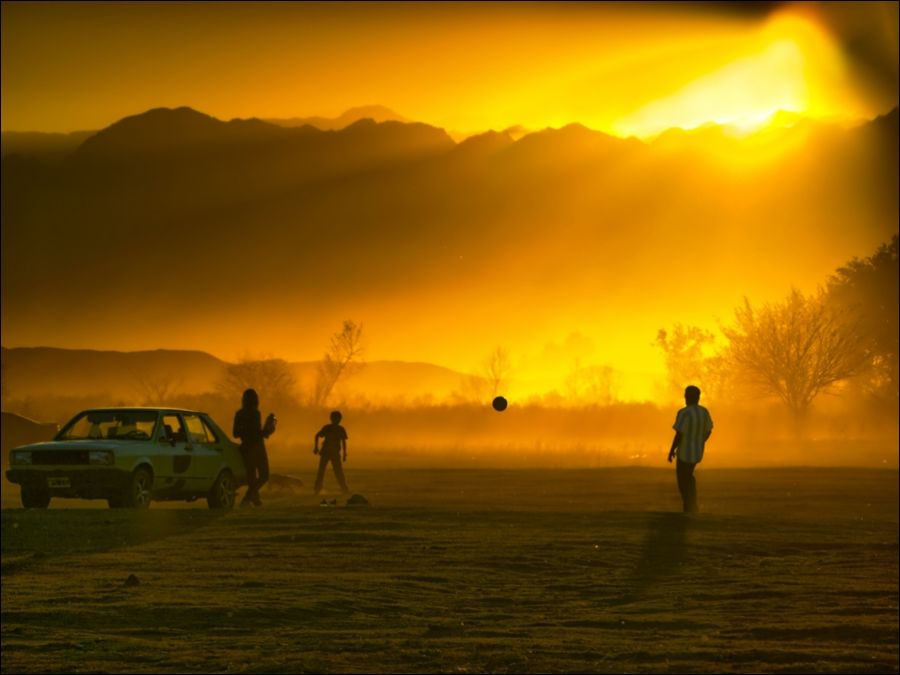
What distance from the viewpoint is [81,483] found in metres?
11.4

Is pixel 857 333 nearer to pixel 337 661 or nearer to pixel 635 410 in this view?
pixel 635 410

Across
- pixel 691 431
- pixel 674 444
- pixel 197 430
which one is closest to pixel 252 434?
pixel 197 430

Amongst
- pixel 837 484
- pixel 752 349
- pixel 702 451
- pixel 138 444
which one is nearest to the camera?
pixel 702 451

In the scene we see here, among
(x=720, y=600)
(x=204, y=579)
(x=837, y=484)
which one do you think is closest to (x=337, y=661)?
(x=204, y=579)

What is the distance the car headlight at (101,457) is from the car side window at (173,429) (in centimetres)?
63

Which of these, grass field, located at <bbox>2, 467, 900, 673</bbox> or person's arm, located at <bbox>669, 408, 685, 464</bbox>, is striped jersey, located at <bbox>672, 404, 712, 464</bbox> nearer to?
person's arm, located at <bbox>669, 408, 685, 464</bbox>

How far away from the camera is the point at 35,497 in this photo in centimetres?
1066

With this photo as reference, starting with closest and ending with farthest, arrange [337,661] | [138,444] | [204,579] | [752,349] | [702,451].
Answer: [702,451], [752,349], [138,444], [337,661], [204,579]

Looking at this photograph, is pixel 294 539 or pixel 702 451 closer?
pixel 702 451

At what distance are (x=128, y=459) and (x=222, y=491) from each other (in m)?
3.92

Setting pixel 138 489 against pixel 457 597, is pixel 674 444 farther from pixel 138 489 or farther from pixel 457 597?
pixel 457 597

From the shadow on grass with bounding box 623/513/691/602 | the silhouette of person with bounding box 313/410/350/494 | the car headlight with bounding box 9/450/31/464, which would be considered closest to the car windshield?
the car headlight with bounding box 9/450/31/464

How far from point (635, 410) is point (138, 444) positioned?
422 centimetres

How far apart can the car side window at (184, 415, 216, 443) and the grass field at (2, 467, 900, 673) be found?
1309 inches
